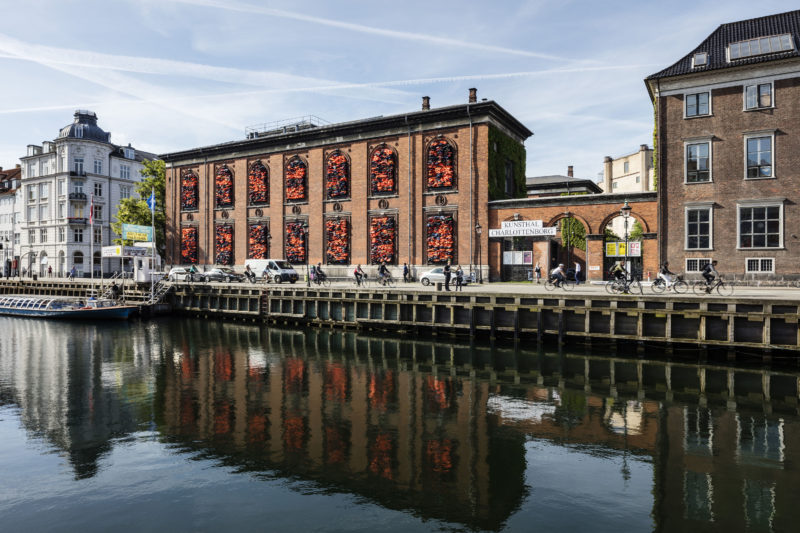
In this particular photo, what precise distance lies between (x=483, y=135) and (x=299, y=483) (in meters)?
34.6

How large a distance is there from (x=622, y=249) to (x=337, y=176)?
79.0 feet

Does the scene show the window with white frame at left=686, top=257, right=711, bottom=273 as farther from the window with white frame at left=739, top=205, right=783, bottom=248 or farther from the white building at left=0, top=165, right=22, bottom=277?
the white building at left=0, top=165, right=22, bottom=277

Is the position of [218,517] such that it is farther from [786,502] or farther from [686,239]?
[686,239]

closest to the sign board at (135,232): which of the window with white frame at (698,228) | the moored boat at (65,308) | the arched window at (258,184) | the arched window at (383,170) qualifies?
the moored boat at (65,308)

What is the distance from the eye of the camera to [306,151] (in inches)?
1886

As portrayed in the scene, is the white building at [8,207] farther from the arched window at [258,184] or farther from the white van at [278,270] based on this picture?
the white van at [278,270]

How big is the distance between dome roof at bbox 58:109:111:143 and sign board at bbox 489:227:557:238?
6404 centimetres

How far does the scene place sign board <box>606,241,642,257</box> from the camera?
Result: 34.8 metres

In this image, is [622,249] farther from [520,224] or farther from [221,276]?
[221,276]

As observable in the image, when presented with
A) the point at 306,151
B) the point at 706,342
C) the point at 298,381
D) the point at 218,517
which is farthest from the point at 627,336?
the point at 306,151

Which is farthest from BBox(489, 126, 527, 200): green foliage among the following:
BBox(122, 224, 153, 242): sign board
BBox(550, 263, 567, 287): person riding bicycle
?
BBox(122, 224, 153, 242): sign board

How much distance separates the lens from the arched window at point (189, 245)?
5512 centimetres

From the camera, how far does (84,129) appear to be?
74.9m

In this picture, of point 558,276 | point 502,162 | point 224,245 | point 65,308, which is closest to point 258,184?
point 224,245
